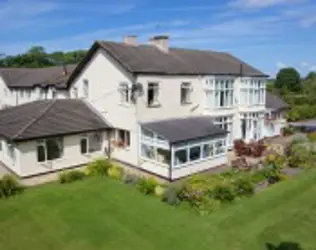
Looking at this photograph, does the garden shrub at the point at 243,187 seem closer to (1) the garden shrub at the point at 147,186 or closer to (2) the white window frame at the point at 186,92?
(1) the garden shrub at the point at 147,186

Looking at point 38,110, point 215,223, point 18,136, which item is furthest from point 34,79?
point 215,223

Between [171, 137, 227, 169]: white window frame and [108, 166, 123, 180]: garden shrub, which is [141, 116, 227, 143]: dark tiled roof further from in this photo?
[108, 166, 123, 180]: garden shrub

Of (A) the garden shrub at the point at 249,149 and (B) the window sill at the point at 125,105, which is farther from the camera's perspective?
(A) the garden shrub at the point at 249,149

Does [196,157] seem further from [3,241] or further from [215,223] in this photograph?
[3,241]

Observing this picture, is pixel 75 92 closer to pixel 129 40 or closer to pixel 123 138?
pixel 129 40

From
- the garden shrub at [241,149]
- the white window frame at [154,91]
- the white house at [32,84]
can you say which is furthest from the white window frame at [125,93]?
the garden shrub at [241,149]

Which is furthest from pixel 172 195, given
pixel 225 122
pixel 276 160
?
pixel 225 122

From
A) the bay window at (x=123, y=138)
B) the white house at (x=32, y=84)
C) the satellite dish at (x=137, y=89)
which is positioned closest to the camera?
the satellite dish at (x=137, y=89)

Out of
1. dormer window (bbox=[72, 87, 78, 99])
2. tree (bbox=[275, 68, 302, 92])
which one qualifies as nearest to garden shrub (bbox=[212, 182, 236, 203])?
dormer window (bbox=[72, 87, 78, 99])
